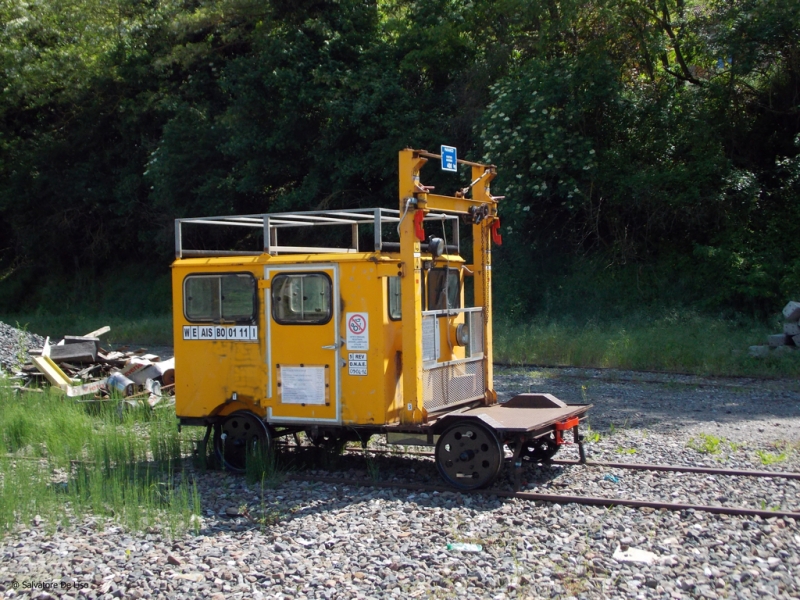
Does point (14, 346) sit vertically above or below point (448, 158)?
below

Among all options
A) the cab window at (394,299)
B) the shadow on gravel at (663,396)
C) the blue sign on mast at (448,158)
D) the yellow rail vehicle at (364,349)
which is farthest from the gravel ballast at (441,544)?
the blue sign on mast at (448,158)

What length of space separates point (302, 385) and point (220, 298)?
137 cm

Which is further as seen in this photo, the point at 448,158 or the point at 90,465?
the point at 90,465

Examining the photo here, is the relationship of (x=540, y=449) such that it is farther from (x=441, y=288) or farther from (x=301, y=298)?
(x=301, y=298)

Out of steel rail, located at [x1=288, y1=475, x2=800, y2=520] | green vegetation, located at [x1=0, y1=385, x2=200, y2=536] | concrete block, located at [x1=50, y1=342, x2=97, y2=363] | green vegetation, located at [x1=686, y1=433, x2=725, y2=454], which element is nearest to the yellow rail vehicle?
steel rail, located at [x1=288, y1=475, x2=800, y2=520]

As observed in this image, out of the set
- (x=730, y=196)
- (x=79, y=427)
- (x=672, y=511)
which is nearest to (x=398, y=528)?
(x=672, y=511)

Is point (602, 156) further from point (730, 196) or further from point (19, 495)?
point (19, 495)

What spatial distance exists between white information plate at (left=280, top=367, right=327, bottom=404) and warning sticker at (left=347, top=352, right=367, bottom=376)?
0.32 metres

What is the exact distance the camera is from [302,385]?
27.8 feet

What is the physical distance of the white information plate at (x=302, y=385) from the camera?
8.40 meters

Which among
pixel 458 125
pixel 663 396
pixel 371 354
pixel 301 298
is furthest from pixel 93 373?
pixel 458 125

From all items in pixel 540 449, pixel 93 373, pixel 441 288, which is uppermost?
pixel 441 288

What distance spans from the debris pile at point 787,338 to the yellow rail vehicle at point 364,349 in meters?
8.83

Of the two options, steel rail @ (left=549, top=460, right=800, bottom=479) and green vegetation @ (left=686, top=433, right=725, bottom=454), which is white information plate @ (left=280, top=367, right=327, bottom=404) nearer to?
steel rail @ (left=549, top=460, right=800, bottom=479)
